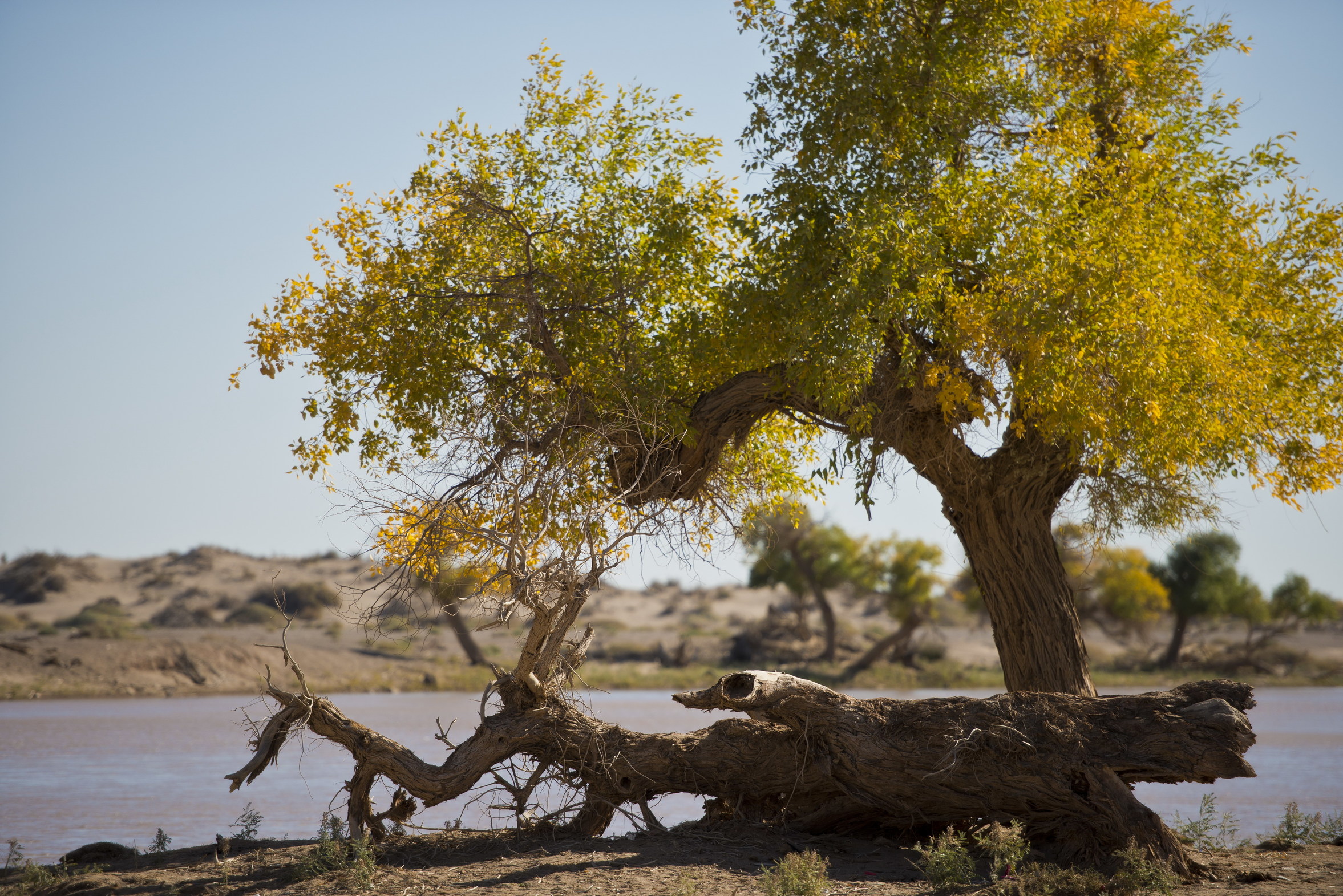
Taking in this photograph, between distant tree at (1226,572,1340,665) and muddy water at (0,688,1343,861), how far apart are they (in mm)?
13373

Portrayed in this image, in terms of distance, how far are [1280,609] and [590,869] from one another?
43.9m

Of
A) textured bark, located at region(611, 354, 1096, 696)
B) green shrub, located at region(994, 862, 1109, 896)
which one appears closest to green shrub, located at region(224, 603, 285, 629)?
textured bark, located at region(611, 354, 1096, 696)

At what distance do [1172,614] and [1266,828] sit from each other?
3463 cm

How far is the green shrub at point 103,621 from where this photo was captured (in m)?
35.8

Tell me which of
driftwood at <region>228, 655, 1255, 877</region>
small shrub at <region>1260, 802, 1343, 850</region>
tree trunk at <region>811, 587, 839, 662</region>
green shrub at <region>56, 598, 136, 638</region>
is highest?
green shrub at <region>56, 598, 136, 638</region>

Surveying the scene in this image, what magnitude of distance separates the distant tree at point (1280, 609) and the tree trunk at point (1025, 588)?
3635 cm

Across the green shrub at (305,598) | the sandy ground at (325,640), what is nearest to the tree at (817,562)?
the sandy ground at (325,640)

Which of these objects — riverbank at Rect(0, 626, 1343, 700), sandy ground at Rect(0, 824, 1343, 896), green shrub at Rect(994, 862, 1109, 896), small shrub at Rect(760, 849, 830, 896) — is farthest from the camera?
riverbank at Rect(0, 626, 1343, 700)

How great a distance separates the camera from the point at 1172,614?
44.1 m

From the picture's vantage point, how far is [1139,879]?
714cm

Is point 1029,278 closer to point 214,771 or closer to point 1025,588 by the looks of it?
point 1025,588

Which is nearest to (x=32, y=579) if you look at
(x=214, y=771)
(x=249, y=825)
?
(x=214, y=771)

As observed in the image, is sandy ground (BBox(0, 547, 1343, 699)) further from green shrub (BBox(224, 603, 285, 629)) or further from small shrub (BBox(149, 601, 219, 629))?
green shrub (BBox(224, 603, 285, 629))

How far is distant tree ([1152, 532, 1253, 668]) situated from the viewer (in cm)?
4106
